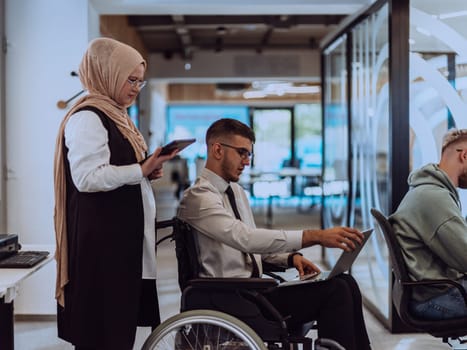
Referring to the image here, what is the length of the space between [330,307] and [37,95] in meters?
2.54

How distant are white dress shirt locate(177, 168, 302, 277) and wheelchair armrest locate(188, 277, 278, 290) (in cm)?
14

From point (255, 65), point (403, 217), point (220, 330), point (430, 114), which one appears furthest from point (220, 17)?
point (220, 330)

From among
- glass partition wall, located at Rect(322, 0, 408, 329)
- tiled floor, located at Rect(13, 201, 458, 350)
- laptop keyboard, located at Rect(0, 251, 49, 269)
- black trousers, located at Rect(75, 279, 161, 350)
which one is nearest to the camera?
laptop keyboard, located at Rect(0, 251, 49, 269)

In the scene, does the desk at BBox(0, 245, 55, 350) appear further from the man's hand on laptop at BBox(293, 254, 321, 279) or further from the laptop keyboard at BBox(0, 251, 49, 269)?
the man's hand on laptop at BBox(293, 254, 321, 279)

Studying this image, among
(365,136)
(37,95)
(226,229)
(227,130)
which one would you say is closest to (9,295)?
(226,229)

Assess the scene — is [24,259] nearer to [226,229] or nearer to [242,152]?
[226,229]

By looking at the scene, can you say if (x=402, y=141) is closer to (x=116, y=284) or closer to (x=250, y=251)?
(x=250, y=251)

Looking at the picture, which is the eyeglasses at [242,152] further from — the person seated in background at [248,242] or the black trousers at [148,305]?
the black trousers at [148,305]

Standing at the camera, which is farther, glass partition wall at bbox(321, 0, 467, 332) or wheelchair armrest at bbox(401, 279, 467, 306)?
glass partition wall at bbox(321, 0, 467, 332)

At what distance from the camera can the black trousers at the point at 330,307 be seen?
2.03 meters

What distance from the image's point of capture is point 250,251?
2.04 m

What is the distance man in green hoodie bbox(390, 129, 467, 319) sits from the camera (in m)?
2.23

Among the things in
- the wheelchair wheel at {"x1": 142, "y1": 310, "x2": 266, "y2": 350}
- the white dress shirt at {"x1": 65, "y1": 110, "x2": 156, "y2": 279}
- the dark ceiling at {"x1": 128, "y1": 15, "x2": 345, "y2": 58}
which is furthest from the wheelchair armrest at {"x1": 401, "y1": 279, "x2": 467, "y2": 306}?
the dark ceiling at {"x1": 128, "y1": 15, "x2": 345, "y2": 58}

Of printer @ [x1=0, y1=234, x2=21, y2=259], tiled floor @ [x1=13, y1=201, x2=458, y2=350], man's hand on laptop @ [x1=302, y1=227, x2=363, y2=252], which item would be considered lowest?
tiled floor @ [x1=13, y1=201, x2=458, y2=350]
